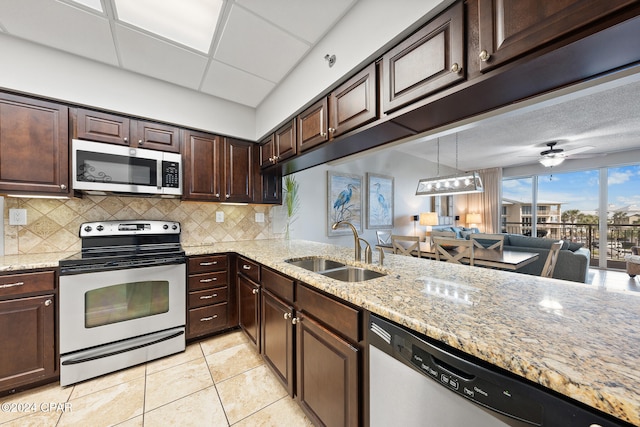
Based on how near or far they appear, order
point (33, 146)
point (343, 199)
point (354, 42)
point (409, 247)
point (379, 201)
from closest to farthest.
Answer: point (354, 42), point (33, 146), point (409, 247), point (343, 199), point (379, 201)

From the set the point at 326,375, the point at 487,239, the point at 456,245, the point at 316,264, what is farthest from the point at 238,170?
the point at 487,239

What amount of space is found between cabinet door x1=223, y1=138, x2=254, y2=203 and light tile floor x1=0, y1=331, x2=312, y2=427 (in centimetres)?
161

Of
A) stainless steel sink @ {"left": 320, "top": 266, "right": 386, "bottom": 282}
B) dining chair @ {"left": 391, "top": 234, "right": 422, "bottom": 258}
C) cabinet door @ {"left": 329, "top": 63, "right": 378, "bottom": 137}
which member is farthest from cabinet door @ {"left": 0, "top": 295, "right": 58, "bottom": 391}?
dining chair @ {"left": 391, "top": 234, "right": 422, "bottom": 258}

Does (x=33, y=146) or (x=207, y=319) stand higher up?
(x=33, y=146)

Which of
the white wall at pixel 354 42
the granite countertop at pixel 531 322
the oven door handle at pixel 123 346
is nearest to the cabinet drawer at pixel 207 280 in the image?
the oven door handle at pixel 123 346

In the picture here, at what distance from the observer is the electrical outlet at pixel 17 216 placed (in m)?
1.98

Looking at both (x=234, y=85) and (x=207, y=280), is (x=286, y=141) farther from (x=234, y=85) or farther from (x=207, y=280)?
(x=207, y=280)

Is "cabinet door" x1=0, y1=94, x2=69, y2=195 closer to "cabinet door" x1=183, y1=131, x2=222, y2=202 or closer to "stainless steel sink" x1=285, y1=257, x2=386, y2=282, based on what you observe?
"cabinet door" x1=183, y1=131, x2=222, y2=202

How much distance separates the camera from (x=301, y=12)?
60.0 inches

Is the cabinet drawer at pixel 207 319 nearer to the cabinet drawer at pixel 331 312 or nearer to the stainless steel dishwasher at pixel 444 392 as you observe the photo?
the cabinet drawer at pixel 331 312

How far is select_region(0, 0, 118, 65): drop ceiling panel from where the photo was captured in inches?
59.3

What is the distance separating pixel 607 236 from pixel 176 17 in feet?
28.5

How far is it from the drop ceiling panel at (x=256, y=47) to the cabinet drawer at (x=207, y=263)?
5.79ft

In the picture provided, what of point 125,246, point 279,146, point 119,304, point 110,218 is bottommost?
point 119,304
